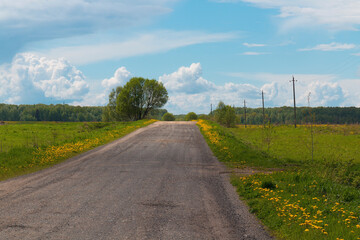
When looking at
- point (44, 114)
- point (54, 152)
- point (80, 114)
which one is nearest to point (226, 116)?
point (54, 152)

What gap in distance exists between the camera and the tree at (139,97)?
76.0 m

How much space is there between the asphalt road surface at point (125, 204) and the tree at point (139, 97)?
2441 inches

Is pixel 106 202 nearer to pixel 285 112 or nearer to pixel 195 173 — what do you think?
pixel 195 173

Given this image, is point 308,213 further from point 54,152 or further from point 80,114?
point 80,114

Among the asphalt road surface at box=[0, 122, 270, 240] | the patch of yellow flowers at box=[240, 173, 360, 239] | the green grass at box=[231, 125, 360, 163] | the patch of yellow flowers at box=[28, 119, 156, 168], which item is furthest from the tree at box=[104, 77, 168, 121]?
the patch of yellow flowers at box=[240, 173, 360, 239]

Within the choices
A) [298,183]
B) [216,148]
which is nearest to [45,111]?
[216,148]

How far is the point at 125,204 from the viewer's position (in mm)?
8461

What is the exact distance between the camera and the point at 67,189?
1024cm

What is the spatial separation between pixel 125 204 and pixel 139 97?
229ft

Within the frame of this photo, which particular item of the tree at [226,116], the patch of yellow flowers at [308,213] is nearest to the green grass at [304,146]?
the patch of yellow flowers at [308,213]

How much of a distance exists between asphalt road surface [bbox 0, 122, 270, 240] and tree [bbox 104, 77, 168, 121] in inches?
2441

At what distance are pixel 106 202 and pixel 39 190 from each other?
124 inches

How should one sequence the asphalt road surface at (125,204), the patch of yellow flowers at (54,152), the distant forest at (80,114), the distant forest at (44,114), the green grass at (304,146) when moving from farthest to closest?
the distant forest at (44,114) → the distant forest at (80,114) → the green grass at (304,146) → the patch of yellow flowers at (54,152) → the asphalt road surface at (125,204)

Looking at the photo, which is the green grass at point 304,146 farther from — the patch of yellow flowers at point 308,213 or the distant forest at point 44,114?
the distant forest at point 44,114
